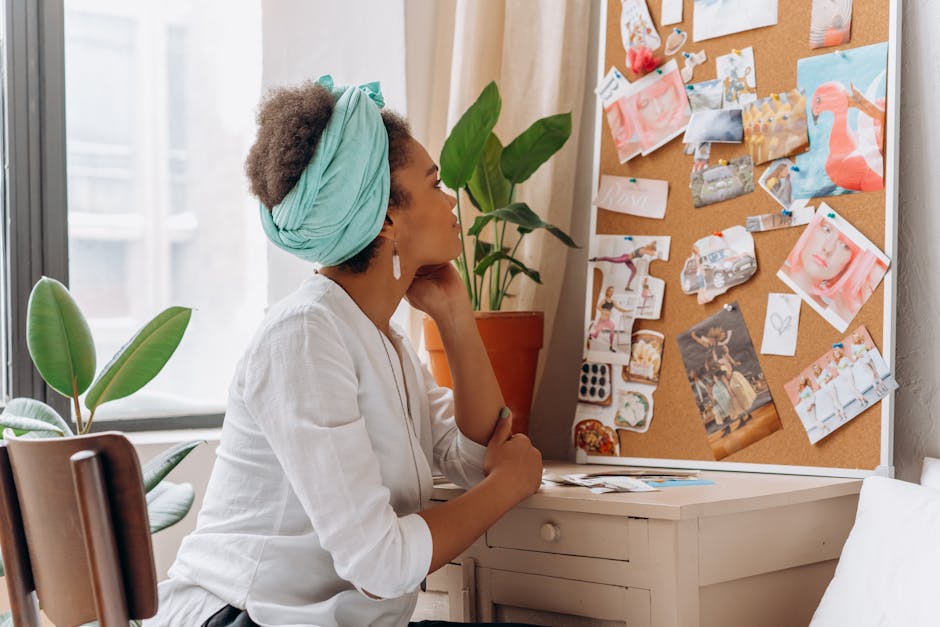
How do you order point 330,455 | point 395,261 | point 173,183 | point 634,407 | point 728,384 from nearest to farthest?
1. point 330,455
2. point 395,261
3. point 728,384
4. point 634,407
5. point 173,183

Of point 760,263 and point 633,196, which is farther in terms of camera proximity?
point 633,196

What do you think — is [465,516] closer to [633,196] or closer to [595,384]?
[595,384]

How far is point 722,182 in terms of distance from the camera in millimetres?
1609

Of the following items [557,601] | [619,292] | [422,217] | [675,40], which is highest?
[675,40]

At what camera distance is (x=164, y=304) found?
8.40 feet

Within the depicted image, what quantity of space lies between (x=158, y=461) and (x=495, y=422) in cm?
54

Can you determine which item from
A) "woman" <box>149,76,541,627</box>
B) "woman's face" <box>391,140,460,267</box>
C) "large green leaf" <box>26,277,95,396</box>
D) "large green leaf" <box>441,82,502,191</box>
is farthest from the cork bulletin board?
"large green leaf" <box>26,277,95,396</box>

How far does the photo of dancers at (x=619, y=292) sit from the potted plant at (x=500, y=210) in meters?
0.07

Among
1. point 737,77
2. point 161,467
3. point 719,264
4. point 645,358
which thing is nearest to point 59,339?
point 161,467

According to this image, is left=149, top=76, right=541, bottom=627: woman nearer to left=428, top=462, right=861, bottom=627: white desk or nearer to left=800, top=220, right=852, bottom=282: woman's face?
left=428, top=462, right=861, bottom=627: white desk

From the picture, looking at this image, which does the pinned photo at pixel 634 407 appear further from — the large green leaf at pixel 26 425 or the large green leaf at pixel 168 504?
the large green leaf at pixel 26 425

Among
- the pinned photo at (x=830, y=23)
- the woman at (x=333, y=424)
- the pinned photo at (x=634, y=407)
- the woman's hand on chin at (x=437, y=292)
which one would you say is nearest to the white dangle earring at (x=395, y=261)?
the woman at (x=333, y=424)

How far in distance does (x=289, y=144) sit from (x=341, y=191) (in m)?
0.09

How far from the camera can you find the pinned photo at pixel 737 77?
1588 mm
